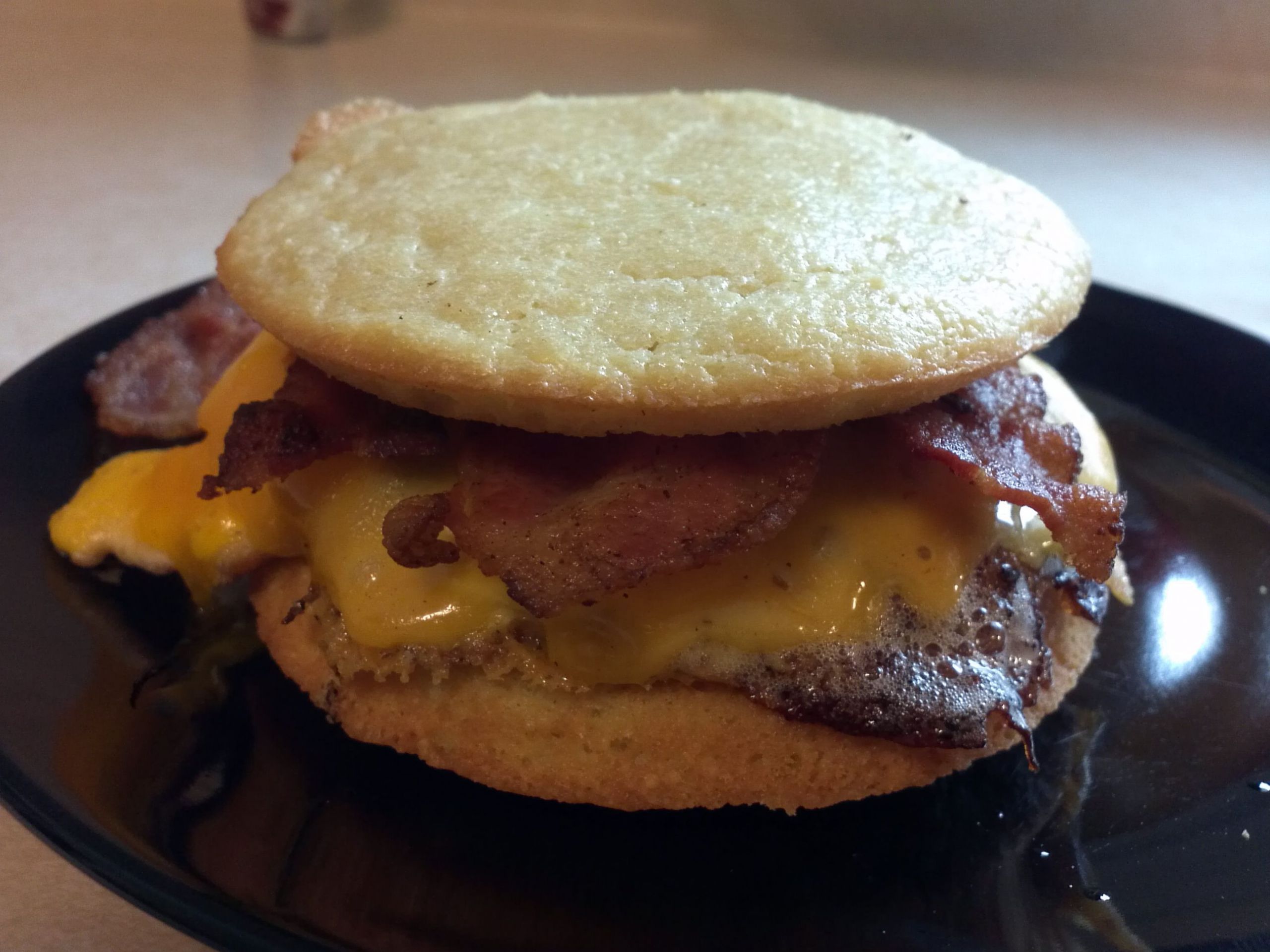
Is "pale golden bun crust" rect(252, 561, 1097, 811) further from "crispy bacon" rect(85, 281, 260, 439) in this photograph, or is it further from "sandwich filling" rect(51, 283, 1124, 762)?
"crispy bacon" rect(85, 281, 260, 439)

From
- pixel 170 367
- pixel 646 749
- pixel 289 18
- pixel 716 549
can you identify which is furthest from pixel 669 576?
pixel 289 18

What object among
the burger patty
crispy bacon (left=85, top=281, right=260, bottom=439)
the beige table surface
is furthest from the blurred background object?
the burger patty

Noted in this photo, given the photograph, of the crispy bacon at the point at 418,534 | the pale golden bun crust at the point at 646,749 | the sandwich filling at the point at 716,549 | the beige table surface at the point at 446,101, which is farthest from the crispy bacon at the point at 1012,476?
the beige table surface at the point at 446,101

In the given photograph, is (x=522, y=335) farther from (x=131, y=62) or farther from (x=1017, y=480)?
(x=131, y=62)

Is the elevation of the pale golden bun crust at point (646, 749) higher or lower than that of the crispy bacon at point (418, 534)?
lower

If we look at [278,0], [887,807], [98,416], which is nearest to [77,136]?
[278,0]

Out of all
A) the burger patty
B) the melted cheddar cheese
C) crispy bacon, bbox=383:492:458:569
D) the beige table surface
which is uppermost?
crispy bacon, bbox=383:492:458:569

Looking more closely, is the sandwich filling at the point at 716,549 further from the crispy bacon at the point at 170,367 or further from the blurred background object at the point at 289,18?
the blurred background object at the point at 289,18

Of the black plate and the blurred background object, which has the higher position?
the black plate
